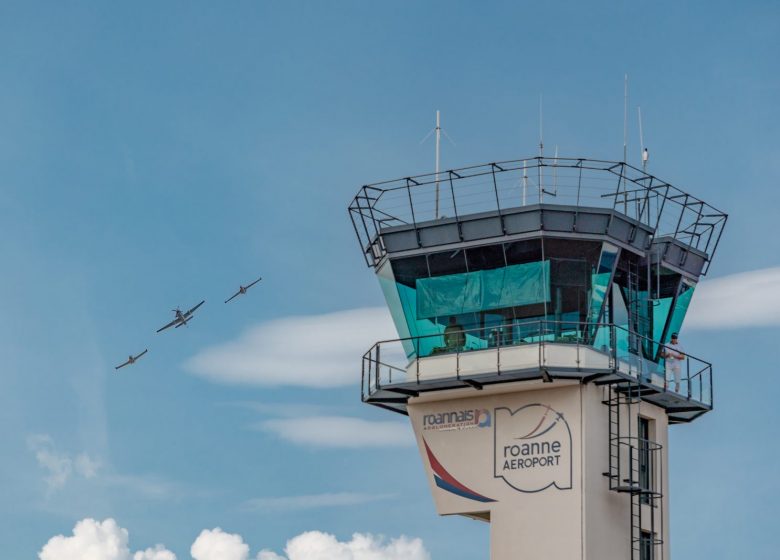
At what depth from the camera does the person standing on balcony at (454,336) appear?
5056cm

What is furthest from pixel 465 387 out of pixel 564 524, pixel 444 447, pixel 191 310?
pixel 191 310

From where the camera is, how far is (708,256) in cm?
5416

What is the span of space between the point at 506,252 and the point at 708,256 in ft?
25.3

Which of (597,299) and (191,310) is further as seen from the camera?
(191,310)

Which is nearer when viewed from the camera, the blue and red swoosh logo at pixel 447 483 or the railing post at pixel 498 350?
the railing post at pixel 498 350

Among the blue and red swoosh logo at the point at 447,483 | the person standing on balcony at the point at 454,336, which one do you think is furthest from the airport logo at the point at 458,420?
the person standing on balcony at the point at 454,336

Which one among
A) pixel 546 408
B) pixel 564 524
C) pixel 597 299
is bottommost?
pixel 564 524

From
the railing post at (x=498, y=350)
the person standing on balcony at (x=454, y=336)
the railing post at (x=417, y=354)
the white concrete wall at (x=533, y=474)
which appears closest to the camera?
the white concrete wall at (x=533, y=474)

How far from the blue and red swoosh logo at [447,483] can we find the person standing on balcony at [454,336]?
10.0ft

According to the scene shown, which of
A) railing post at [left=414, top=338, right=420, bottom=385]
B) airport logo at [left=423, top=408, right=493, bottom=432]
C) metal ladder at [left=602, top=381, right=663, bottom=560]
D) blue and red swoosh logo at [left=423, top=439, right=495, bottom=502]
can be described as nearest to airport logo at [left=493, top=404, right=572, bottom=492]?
airport logo at [left=423, top=408, right=493, bottom=432]

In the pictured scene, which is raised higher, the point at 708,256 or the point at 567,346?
the point at 708,256

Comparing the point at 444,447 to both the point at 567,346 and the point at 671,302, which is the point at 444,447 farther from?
the point at 671,302

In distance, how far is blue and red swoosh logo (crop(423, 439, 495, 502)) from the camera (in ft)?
164

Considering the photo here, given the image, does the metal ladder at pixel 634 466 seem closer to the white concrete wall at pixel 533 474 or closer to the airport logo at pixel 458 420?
the white concrete wall at pixel 533 474
